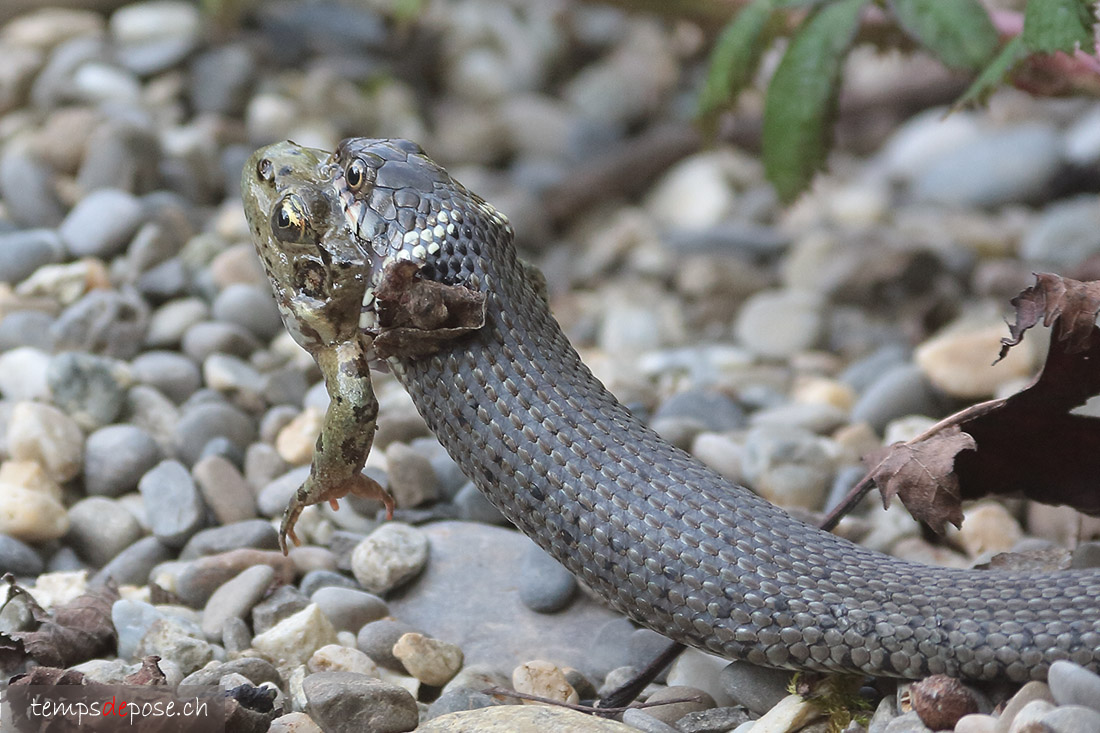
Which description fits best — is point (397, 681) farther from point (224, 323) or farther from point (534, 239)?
point (534, 239)

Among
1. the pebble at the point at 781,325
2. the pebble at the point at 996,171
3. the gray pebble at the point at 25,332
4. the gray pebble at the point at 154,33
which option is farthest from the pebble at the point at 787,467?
the gray pebble at the point at 154,33

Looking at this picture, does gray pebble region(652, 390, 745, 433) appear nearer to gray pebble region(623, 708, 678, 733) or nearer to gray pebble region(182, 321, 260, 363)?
gray pebble region(182, 321, 260, 363)

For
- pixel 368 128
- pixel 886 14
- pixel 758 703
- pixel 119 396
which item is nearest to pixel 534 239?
pixel 368 128

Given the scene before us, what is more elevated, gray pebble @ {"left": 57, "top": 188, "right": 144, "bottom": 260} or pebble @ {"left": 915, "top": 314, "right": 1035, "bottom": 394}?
gray pebble @ {"left": 57, "top": 188, "right": 144, "bottom": 260}

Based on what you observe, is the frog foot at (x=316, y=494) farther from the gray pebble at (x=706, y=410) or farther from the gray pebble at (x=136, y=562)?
the gray pebble at (x=706, y=410)

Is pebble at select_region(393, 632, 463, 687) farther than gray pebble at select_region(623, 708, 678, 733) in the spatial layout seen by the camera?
Yes

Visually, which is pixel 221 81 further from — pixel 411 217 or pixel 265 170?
pixel 411 217

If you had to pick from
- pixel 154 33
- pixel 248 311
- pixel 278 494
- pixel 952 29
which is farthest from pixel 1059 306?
pixel 154 33

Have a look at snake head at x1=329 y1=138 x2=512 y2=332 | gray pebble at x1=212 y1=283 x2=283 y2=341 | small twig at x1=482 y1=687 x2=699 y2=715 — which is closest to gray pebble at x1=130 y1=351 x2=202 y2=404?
gray pebble at x1=212 y1=283 x2=283 y2=341
